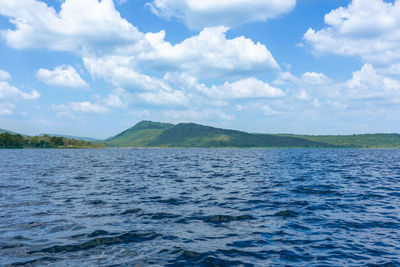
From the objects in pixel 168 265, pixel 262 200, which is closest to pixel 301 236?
pixel 168 265

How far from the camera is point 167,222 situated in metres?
17.1

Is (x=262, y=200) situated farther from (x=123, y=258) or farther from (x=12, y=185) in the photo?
(x=12, y=185)

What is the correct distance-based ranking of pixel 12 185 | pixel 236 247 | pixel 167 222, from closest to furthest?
1. pixel 236 247
2. pixel 167 222
3. pixel 12 185

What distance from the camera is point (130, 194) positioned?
26.4m

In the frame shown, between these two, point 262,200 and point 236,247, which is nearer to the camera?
point 236,247

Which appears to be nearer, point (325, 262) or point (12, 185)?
point (325, 262)

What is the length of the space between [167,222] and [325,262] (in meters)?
9.60

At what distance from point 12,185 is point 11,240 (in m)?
22.3

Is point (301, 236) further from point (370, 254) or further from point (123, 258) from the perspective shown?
point (123, 258)

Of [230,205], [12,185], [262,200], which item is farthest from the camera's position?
[12,185]

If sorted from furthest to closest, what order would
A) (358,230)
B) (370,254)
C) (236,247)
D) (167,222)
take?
(167,222), (358,230), (236,247), (370,254)

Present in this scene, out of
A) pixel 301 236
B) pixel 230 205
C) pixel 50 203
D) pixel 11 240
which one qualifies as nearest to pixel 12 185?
pixel 50 203

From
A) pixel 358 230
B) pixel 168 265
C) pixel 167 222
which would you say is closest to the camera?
pixel 168 265

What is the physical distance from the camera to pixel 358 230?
51.1 feet
